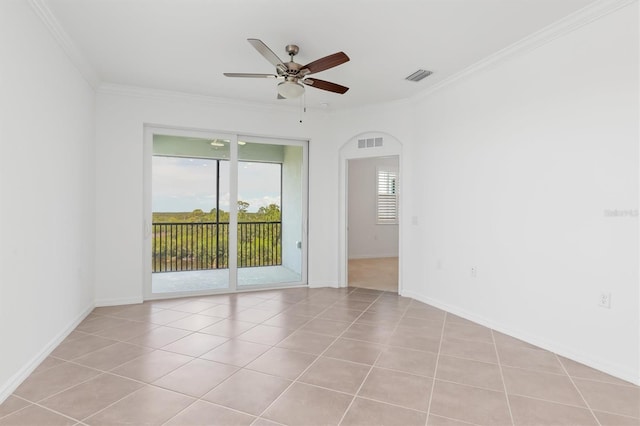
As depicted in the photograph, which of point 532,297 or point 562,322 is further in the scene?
point 532,297

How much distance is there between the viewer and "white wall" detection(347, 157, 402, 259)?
8.81 meters

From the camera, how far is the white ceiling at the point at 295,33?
286 centimetres

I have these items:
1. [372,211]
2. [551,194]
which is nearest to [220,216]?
[551,194]

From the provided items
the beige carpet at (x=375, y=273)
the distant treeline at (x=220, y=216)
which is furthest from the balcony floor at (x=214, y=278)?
the beige carpet at (x=375, y=273)

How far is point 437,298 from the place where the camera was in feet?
15.3

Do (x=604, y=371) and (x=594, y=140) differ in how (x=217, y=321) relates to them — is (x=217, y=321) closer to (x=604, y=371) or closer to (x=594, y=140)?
(x=604, y=371)

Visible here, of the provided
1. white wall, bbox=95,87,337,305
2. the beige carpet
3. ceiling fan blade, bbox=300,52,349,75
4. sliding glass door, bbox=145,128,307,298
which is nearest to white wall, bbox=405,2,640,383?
the beige carpet

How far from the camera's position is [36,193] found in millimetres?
2809

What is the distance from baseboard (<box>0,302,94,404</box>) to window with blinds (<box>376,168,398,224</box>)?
6.88m

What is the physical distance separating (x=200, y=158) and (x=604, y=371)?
5.14 meters

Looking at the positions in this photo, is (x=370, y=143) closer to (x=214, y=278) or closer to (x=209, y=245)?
(x=209, y=245)

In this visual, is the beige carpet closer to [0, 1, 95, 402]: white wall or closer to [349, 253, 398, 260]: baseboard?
[349, 253, 398, 260]: baseboard

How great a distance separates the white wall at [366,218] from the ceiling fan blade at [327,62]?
5491 mm

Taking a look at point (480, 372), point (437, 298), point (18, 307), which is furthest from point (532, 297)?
point (18, 307)
